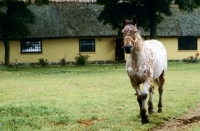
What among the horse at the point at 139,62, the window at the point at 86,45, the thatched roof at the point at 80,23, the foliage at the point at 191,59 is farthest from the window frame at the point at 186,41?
the horse at the point at 139,62

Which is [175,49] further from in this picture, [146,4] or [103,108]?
[103,108]

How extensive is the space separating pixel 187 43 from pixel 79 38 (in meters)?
14.3

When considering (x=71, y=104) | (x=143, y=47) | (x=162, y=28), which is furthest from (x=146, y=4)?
(x=143, y=47)

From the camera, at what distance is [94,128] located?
1164 cm

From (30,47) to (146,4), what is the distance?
1641 centimetres

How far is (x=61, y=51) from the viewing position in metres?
50.8

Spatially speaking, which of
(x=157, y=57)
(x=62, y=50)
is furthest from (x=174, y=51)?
(x=157, y=57)

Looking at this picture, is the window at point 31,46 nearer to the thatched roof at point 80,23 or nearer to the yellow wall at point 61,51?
the yellow wall at point 61,51

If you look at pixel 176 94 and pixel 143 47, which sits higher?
pixel 143 47

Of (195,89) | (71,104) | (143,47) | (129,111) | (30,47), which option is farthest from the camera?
(30,47)

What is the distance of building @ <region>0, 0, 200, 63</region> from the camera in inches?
1980

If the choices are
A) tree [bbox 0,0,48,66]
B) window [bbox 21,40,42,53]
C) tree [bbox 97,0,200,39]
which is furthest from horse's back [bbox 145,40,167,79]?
window [bbox 21,40,42,53]

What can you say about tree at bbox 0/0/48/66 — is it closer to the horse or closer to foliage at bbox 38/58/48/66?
foliage at bbox 38/58/48/66

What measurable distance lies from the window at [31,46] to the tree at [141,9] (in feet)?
34.9
